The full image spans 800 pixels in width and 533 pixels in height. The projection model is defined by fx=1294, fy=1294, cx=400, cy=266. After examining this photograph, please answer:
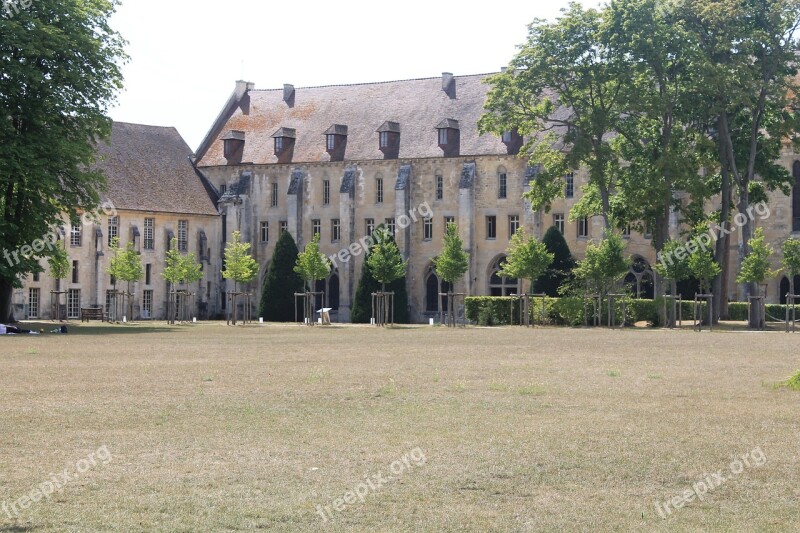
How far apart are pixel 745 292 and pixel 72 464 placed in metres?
58.7

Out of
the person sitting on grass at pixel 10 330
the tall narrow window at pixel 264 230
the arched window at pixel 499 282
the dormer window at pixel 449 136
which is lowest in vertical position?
the person sitting on grass at pixel 10 330

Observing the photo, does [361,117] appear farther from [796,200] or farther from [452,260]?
[796,200]

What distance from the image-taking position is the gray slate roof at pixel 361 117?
275 ft

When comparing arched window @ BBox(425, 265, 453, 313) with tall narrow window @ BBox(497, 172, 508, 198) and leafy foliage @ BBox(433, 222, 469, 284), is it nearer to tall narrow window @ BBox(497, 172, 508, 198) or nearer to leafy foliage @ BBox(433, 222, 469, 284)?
tall narrow window @ BBox(497, 172, 508, 198)

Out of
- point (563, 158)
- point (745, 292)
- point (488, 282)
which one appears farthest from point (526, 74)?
point (488, 282)

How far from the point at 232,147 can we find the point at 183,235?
7528mm

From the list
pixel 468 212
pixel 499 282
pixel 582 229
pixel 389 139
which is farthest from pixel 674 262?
pixel 389 139

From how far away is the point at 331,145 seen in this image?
87188 mm

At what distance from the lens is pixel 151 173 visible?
8631cm

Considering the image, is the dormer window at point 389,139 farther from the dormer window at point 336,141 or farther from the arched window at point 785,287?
the arched window at point 785,287

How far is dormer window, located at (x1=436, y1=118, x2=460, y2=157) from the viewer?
271ft

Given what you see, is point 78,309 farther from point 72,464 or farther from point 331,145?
point 72,464

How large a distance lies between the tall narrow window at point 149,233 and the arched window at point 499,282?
2239cm

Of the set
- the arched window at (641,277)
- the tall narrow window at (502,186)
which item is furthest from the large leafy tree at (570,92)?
the tall narrow window at (502,186)
